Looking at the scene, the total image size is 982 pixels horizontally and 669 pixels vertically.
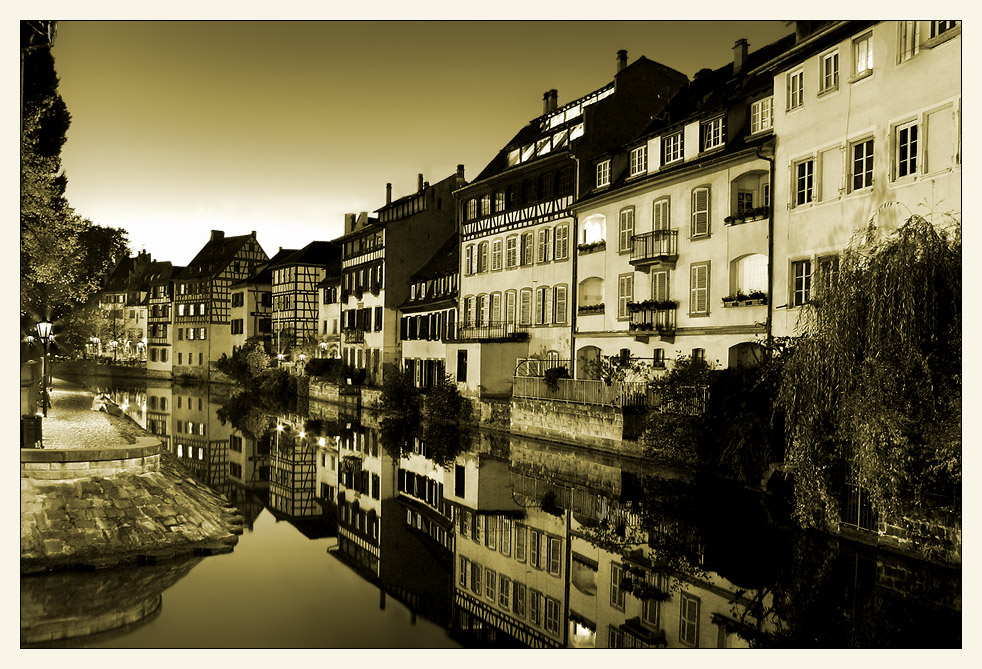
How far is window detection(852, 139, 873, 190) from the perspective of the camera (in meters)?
14.0

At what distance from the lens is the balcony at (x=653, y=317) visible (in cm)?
2138

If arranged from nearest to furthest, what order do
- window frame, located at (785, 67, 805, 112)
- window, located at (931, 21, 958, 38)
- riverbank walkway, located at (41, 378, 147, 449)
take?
window, located at (931, 21, 958, 38) → riverbank walkway, located at (41, 378, 147, 449) → window frame, located at (785, 67, 805, 112)

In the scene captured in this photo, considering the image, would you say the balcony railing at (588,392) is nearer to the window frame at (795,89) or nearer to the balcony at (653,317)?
the balcony at (653,317)

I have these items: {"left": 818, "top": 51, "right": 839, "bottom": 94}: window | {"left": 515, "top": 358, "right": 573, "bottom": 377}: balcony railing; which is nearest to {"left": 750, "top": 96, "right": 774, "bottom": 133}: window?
{"left": 818, "top": 51, "right": 839, "bottom": 94}: window

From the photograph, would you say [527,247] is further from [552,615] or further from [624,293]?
[552,615]

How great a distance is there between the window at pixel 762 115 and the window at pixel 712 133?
987 millimetres

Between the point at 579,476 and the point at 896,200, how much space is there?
8.21 metres

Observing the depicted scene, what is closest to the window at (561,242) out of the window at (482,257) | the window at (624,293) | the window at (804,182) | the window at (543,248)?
the window at (543,248)

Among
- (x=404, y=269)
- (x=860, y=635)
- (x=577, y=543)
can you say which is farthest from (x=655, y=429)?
(x=404, y=269)

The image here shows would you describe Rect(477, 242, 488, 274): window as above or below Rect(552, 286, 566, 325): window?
above

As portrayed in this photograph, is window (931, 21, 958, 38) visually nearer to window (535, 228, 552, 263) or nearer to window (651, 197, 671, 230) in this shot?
window (651, 197, 671, 230)

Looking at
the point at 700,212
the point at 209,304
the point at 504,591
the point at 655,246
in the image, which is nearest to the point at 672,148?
the point at 700,212

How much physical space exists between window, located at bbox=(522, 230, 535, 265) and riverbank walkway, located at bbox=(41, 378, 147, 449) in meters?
13.5

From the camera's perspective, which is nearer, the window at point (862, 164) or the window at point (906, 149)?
the window at point (906, 149)
